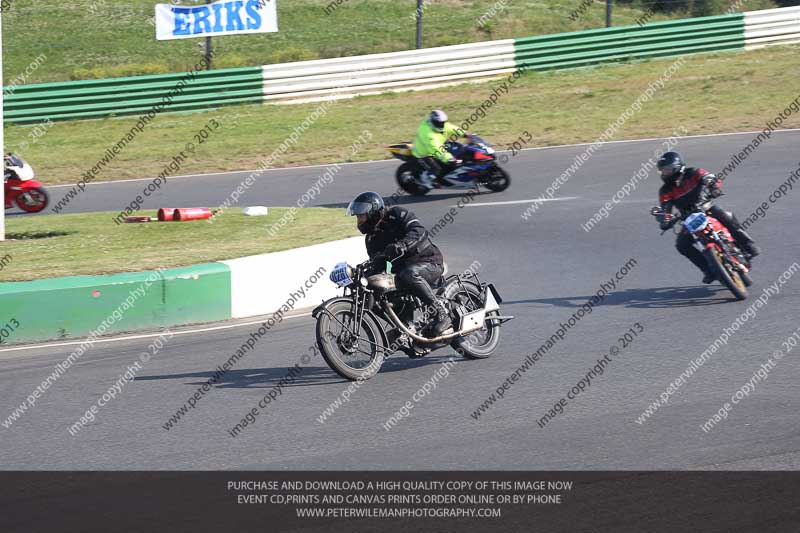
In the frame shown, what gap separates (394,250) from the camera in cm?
916

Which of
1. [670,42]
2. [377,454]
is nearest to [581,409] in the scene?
[377,454]

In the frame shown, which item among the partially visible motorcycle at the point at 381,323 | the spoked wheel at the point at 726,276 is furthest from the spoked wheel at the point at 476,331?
the spoked wheel at the point at 726,276

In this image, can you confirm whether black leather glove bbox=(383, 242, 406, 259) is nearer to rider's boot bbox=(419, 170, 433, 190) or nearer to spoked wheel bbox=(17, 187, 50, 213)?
rider's boot bbox=(419, 170, 433, 190)

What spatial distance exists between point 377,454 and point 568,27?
3225 cm

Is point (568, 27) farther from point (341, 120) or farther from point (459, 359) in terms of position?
point (459, 359)

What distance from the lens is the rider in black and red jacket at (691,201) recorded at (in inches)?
472

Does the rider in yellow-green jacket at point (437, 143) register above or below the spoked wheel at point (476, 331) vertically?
below

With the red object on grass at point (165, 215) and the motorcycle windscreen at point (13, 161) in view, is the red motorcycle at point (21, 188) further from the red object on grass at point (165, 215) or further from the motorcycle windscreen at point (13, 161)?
the red object on grass at point (165, 215)

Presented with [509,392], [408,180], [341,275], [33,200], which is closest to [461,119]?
[408,180]

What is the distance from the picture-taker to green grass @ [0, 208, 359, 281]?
12086 millimetres

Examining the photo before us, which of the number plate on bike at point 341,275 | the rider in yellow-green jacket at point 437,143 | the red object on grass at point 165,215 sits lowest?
the red object on grass at point 165,215

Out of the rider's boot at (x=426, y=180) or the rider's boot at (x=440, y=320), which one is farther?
the rider's boot at (x=426, y=180)

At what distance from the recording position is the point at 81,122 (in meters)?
27.6

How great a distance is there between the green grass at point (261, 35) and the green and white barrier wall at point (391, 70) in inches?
161
